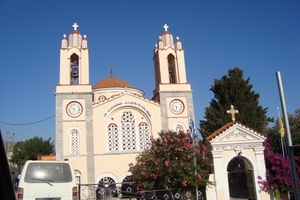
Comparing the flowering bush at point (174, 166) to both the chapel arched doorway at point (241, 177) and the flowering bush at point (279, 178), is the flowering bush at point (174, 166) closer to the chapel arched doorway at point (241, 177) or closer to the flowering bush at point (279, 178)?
the chapel arched doorway at point (241, 177)

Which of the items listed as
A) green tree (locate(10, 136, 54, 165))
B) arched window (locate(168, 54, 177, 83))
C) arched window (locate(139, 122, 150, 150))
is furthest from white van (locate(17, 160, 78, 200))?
green tree (locate(10, 136, 54, 165))

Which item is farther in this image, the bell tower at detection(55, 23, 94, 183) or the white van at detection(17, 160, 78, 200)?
the bell tower at detection(55, 23, 94, 183)

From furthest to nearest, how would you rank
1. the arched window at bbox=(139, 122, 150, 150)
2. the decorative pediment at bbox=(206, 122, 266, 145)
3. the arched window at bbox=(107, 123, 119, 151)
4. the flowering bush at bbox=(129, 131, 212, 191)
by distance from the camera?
the arched window at bbox=(139, 122, 150, 150)
the arched window at bbox=(107, 123, 119, 151)
the decorative pediment at bbox=(206, 122, 266, 145)
the flowering bush at bbox=(129, 131, 212, 191)

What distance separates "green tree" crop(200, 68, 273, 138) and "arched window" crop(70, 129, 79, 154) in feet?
47.7

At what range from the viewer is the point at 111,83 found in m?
30.8

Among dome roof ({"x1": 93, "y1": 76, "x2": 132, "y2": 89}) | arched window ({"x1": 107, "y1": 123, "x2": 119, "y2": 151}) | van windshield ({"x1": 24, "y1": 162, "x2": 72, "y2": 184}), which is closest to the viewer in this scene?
van windshield ({"x1": 24, "y1": 162, "x2": 72, "y2": 184})

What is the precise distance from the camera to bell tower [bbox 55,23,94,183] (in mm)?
23141

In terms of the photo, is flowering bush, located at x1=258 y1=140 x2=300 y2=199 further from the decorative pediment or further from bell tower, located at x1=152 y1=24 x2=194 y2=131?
bell tower, located at x1=152 y1=24 x2=194 y2=131

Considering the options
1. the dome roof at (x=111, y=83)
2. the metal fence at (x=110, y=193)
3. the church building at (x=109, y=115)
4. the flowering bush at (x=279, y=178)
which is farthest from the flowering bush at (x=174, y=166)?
the dome roof at (x=111, y=83)

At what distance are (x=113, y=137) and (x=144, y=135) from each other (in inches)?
97.6

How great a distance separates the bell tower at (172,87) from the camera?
25.2 metres

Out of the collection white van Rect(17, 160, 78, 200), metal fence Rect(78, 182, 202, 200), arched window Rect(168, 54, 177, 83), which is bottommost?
metal fence Rect(78, 182, 202, 200)

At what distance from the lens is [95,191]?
21.6m

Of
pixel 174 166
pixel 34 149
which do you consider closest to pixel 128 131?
pixel 174 166
